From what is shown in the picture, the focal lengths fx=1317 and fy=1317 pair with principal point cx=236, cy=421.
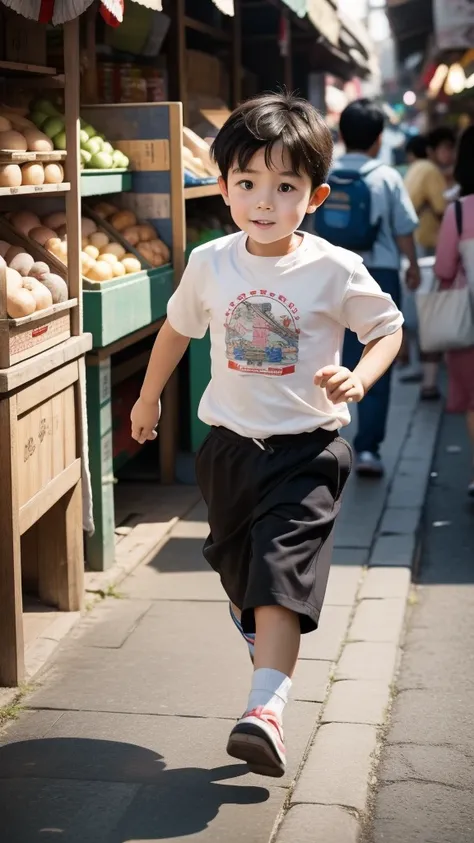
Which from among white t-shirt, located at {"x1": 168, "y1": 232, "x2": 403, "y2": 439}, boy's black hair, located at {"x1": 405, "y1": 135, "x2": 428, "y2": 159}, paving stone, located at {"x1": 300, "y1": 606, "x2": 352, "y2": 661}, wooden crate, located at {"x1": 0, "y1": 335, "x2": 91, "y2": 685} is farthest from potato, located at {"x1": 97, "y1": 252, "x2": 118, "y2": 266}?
boy's black hair, located at {"x1": 405, "y1": 135, "x2": 428, "y2": 159}

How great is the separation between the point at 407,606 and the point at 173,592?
100 cm

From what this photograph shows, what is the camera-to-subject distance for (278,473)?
3.66 m

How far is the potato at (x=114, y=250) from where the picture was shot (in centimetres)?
603

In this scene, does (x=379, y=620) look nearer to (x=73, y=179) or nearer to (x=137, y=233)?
(x=73, y=179)

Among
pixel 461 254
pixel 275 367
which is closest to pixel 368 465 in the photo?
pixel 461 254

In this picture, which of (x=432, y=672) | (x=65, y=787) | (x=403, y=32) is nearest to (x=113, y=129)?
(x=432, y=672)

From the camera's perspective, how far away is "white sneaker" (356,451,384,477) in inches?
310

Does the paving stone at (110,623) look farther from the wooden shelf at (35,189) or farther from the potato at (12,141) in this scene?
the potato at (12,141)

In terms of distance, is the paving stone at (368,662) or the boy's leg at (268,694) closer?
the boy's leg at (268,694)

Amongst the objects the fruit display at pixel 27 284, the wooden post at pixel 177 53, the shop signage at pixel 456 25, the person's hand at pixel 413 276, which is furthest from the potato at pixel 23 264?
the shop signage at pixel 456 25

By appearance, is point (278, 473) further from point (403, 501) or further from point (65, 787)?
point (403, 501)

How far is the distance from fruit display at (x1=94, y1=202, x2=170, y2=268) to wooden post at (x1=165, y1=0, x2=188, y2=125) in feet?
6.10

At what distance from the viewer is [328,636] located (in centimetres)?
509

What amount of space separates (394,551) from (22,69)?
2.84 m
